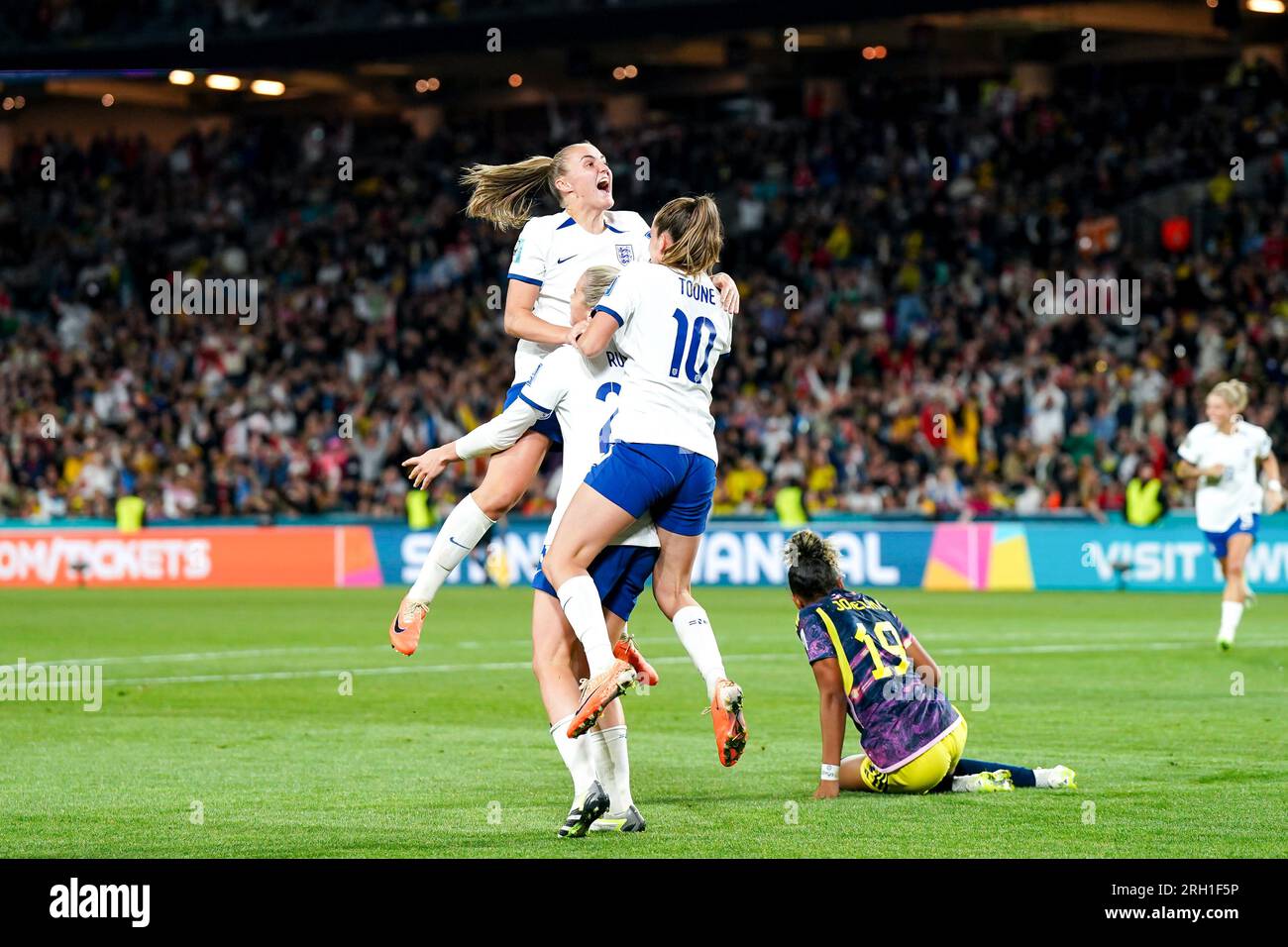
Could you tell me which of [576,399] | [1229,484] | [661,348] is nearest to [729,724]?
[661,348]

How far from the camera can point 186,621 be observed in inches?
861

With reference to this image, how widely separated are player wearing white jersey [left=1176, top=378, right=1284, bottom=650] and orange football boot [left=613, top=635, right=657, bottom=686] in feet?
32.0

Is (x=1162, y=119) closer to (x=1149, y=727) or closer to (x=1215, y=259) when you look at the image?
(x=1215, y=259)

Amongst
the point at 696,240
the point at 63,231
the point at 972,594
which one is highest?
the point at 63,231

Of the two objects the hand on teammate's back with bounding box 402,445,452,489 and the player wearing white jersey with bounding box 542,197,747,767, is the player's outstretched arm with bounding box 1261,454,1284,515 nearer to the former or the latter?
the player wearing white jersey with bounding box 542,197,747,767

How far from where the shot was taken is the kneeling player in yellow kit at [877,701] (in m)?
8.58

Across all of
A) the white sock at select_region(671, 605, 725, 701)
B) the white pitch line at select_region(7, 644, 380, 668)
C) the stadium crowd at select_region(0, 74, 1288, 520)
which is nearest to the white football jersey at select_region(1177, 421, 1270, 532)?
the white pitch line at select_region(7, 644, 380, 668)

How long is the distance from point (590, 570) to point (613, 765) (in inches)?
31.8

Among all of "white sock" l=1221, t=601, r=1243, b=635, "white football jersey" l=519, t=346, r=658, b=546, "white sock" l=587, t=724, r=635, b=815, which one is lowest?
"white sock" l=1221, t=601, r=1243, b=635

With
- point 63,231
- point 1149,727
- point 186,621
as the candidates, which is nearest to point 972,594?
point 186,621

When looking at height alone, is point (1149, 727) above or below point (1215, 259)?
below

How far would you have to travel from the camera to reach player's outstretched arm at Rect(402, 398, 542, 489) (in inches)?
331

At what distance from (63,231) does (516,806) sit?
35534 mm

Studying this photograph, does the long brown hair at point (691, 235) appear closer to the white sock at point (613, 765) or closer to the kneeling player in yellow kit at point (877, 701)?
the kneeling player in yellow kit at point (877, 701)
